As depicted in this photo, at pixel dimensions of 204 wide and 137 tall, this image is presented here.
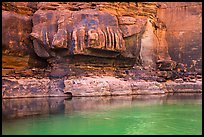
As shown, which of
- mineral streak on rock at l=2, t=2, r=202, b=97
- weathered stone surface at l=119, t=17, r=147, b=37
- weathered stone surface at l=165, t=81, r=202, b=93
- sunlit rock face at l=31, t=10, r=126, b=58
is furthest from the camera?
weathered stone surface at l=165, t=81, r=202, b=93

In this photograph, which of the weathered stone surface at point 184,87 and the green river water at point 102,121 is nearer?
the green river water at point 102,121

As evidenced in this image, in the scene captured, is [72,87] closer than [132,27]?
Yes

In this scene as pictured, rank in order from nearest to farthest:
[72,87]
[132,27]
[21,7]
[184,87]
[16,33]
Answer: [72,87], [16,33], [21,7], [132,27], [184,87]

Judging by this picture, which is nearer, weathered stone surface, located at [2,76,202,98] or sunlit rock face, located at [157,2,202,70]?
weathered stone surface, located at [2,76,202,98]

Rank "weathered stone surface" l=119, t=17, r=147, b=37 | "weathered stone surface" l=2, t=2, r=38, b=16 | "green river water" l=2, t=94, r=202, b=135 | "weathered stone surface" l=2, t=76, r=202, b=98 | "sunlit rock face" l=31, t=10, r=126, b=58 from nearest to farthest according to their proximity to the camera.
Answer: "green river water" l=2, t=94, r=202, b=135 → "weathered stone surface" l=2, t=76, r=202, b=98 → "sunlit rock face" l=31, t=10, r=126, b=58 → "weathered stone surface" l=2, t=2, r=38, b=16 → "weathered stone surface" l=119, t=17, r=147, b=37

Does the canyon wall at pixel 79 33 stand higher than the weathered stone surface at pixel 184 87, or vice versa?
the canyon wall at pixel 79 33

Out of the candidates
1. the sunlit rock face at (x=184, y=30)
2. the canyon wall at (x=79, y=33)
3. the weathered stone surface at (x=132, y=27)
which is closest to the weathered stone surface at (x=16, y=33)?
the canyon wall at (x=79, y=33)

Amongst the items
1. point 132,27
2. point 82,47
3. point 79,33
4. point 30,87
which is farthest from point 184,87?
point 30,87

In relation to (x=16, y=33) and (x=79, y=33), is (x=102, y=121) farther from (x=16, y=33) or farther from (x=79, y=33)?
(x=16, y=33)

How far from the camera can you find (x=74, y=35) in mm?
13312

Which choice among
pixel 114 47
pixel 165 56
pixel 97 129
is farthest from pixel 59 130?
pixel 165 56

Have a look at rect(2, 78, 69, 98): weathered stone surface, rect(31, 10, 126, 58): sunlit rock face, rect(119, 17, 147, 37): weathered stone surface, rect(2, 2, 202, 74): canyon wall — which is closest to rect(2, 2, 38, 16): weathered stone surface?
rect(2, 2, 202, 74): canyon wall

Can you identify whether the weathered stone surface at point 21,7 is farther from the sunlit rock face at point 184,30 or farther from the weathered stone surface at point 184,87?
the weathered stone surface at point 184,87

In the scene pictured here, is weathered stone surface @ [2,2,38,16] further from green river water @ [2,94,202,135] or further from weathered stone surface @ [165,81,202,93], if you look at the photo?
weathered stone surface @ [165,81,202,93]
